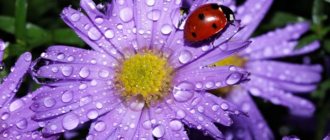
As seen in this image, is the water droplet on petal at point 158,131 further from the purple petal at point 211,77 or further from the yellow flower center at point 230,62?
the yellow flower center at point 230,62

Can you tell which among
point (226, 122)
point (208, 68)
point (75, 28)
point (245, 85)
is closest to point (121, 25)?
point (75, 28)

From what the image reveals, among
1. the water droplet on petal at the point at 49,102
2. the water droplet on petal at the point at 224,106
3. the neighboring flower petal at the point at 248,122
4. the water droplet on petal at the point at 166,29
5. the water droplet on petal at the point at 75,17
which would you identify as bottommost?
the neighboring flower petal at the point at 248,122

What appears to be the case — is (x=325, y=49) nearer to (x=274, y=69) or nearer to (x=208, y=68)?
(x=274, y=69)

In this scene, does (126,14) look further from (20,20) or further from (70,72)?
(20,20)

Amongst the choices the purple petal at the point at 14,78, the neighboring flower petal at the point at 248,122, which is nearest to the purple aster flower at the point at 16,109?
the purple petal at the point at 14,78

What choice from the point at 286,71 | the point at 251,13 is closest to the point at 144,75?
the point at 251,13

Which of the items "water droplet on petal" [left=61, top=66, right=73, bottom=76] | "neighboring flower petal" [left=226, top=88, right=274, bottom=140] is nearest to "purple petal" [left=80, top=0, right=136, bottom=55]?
"water droplet on petal" [left=61, top=66, right=73, bottom=76]
